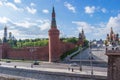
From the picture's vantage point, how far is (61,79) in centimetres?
2969

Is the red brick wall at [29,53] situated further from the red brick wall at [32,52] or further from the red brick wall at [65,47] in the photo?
the red brick wall at [65,47]

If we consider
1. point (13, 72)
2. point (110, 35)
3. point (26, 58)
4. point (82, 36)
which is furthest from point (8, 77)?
point (82, 36)

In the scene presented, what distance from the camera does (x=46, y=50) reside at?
184 ft

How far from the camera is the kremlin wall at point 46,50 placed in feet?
172

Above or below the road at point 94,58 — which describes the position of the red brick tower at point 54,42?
above

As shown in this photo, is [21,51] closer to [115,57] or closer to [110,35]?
[110,35]

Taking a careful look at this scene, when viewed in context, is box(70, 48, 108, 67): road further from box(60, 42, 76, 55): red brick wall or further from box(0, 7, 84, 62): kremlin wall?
box(0, 7, 84, 62): kremlin wall

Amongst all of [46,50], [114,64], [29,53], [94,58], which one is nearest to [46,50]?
[46,50]

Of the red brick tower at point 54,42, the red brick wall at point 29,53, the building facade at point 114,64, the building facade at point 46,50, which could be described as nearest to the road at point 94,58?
the red brick tower at point 54,42

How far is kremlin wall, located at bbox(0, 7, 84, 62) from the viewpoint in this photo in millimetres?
52375

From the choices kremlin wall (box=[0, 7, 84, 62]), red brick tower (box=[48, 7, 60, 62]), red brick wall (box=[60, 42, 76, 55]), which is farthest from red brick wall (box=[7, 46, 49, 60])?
red brick tower (box=[48, 7, 60, 62])

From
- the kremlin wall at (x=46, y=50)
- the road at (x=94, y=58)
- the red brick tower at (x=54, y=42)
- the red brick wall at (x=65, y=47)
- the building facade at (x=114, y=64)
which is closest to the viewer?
the building facade at (x=114, y=64)

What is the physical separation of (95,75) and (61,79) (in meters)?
4.88

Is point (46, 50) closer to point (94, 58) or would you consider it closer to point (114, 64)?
point (94, 58)
